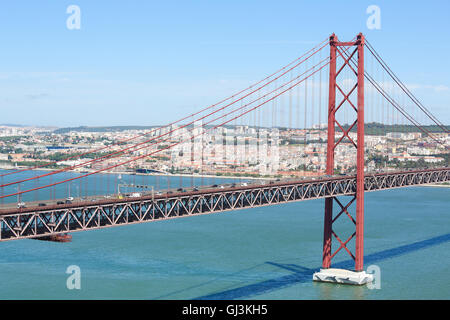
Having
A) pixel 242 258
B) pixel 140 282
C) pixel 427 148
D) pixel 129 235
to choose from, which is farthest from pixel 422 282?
pixel 427 148

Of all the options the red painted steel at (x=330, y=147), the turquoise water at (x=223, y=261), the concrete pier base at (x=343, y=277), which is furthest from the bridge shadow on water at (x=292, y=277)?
the red painted steel at (x=330, y=147)

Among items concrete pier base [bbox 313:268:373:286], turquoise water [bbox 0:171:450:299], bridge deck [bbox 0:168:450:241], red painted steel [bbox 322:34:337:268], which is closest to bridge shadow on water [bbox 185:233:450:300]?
turquoise water [bbox 0:171:450:299]

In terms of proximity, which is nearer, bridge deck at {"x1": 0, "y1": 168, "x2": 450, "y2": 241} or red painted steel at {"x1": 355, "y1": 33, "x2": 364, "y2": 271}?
bridge deck at {"x1": 0, "y1": 168, "x2": 450, "y2": 241}

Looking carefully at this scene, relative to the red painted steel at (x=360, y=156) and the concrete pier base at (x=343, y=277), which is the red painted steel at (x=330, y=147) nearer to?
the concrete pier base at (x=343, y=277)

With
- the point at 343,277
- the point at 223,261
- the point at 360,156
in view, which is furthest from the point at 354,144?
the point at 223,261

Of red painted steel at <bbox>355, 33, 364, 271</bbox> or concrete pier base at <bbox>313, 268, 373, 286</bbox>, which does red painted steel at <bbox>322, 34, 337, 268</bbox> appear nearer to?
concrete pier base at <bbox>313, 268, 373, 286</bbox>

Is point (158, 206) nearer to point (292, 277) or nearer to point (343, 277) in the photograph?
point (292, 277)
